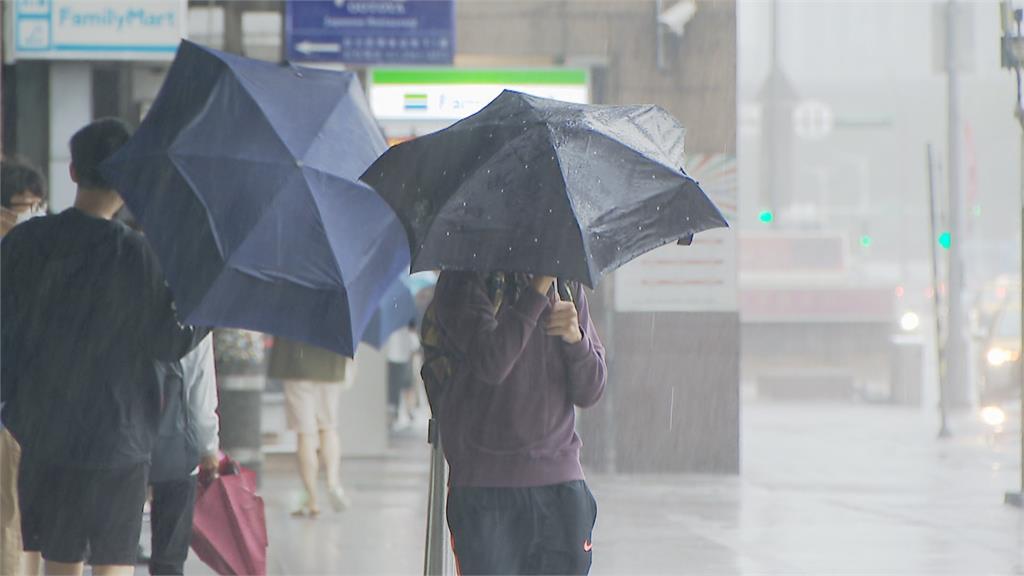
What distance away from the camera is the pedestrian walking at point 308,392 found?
33.6 feet

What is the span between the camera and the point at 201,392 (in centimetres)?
567

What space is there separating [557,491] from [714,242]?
8561 millimetres

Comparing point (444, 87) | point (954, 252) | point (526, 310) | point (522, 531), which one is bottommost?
point (522, 531)

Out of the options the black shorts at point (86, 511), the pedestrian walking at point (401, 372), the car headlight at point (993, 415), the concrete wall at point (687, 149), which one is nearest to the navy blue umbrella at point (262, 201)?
the black shorts at point (86, 511)

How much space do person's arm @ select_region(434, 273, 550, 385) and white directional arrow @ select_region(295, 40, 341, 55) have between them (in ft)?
27.2

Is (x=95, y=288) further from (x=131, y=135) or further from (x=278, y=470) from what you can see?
(x=278, y=470)

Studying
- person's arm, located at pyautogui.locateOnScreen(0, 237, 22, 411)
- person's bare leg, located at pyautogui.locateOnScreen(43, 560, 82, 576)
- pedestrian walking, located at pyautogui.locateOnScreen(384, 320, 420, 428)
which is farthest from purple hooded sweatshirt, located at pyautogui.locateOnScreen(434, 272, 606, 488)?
pedestrian walking, located at pyautogui.locateOnScreen(384, 320, 420, 428)

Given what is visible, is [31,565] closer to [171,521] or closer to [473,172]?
[171,521]

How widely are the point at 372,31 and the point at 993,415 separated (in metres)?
10.3

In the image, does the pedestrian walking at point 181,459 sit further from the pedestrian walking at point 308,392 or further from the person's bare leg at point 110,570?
the pedestrian walking at point 308,392

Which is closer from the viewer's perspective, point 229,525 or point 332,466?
point 229,525

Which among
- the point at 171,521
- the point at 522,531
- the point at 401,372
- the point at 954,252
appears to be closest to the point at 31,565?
the point at 171,521

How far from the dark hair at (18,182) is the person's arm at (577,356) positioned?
120 inches

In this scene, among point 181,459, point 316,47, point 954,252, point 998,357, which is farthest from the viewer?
point 954,252
